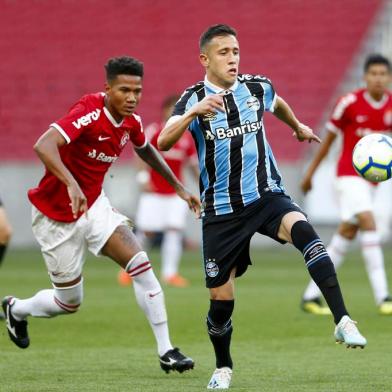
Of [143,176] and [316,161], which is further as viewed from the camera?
[143,176]

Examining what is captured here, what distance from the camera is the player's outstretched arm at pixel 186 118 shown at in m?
6.31

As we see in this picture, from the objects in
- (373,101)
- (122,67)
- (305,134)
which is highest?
(122,67)

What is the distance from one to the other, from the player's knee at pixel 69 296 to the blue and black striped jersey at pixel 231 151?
1344 mm

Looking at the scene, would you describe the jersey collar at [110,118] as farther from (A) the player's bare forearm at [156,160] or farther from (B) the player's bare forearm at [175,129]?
(B) the player's bare forearm at [175,129]

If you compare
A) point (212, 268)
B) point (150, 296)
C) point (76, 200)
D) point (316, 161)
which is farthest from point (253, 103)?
point (316, 161)

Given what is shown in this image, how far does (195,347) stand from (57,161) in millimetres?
2450

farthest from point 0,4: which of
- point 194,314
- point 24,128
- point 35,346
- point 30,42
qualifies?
point 35,346

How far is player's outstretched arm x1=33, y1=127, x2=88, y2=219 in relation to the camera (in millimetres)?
6824

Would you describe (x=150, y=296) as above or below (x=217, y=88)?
below

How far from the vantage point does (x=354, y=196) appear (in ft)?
35.6

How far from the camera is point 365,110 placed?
1090cm

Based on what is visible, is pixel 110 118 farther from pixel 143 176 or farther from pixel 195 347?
pixel 143 176

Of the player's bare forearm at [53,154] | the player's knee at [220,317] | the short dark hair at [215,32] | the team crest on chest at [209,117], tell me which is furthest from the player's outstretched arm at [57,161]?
the short dark hair at [215,32]

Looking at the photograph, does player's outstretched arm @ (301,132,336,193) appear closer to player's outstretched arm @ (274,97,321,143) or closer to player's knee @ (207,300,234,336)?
player's outstretched arm @ (274,97,321,143)
